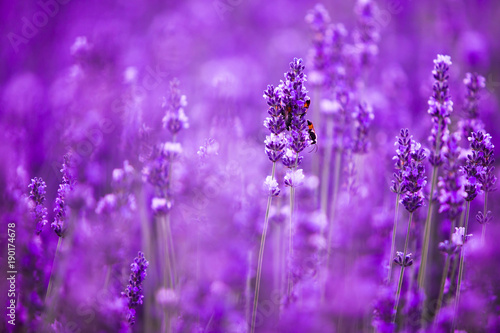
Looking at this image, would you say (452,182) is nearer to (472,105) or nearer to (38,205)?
(472,105)

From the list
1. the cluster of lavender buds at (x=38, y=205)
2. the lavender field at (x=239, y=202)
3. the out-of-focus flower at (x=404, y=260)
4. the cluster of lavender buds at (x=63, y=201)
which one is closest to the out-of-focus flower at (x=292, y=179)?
the lavender field at (x=239, y=202)

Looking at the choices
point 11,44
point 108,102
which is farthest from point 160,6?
point 108,102

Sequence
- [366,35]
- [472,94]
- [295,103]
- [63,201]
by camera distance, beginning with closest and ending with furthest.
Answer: [295,103], [63,201], [472,94], [366,35]

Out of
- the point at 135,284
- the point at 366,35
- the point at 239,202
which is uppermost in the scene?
the point at 366,35

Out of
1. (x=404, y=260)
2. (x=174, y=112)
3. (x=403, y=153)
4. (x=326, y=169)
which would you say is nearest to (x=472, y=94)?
(x=403, y=153)

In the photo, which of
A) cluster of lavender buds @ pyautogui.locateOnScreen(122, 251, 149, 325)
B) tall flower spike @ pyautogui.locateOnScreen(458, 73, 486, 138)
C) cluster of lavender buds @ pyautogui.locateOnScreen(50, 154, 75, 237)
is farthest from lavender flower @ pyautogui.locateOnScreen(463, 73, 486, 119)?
cluster of lavender buds @ pyautogui.locateOnScreen(50, 154, 75, 237)

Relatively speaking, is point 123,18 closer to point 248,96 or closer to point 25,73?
point 25,73

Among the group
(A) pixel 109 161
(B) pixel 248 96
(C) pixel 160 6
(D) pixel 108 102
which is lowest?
(A) pixel 109 161

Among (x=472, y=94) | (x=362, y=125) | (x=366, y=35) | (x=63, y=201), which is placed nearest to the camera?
(x=63, y=201)
